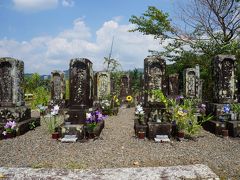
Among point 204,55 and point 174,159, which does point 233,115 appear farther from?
point 204,55

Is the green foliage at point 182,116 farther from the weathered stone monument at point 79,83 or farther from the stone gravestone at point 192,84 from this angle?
the stone gravestone at point 192,84

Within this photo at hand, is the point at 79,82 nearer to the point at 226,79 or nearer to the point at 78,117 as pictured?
the point at 78,117

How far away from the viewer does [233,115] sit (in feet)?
26.9

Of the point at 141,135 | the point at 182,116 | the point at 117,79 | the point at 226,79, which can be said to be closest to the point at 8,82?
the point at 141,135

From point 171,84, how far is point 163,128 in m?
10.3

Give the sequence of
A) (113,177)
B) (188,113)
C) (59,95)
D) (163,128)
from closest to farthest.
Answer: (113,177) < (163,128) < (188,113) < (59,95)

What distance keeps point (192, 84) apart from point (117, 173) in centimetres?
1151

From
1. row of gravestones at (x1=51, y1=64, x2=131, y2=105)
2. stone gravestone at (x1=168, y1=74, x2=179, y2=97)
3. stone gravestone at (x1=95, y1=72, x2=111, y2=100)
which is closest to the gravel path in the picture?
row of gravestones at (x1=51, y1=64, x2=131, y2=105)

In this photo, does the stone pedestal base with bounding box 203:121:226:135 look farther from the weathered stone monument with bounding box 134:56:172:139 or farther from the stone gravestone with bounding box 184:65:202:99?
the stone gravestone with bounding box 184:65:202:99

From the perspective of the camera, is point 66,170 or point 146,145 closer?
point 66,170

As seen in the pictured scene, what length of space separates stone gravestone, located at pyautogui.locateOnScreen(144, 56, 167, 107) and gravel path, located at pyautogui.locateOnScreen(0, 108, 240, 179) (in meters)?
1.73

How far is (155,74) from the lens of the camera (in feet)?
27.5

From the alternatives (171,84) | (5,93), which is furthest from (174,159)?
(171,84)

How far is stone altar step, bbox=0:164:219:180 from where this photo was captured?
13.5 ft
